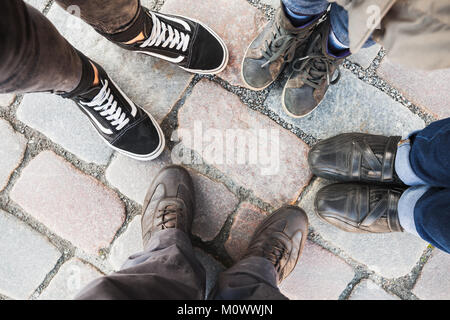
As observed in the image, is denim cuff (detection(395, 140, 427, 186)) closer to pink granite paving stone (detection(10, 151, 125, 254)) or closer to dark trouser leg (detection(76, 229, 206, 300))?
dark trouser leg (detection(76, 229, 206, 300))

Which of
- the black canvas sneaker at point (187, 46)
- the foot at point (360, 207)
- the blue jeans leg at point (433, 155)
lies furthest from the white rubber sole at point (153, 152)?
the blue jeans leg at point (433, 155)

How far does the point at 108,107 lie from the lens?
55.9 inches

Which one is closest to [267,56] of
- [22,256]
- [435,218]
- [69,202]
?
[435,218]

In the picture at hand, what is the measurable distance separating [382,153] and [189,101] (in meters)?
0.95

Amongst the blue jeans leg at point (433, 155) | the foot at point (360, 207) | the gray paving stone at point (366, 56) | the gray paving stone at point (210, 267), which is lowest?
the gray paving stone at point (210, 267)

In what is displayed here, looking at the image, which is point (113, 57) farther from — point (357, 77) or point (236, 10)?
point (357, 77)

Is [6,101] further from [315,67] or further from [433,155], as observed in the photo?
[433,155]

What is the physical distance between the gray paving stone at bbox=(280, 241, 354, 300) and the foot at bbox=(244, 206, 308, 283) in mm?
93

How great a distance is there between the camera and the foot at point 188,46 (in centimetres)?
145

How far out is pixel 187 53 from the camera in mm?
1513

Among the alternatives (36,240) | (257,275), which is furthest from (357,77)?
(36,240)

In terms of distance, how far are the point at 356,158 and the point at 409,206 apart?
0.30 meters

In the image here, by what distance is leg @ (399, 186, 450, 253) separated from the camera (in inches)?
43.7

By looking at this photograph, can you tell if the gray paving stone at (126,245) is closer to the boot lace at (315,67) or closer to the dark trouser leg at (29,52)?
the dark trouser leg at (29,52)
